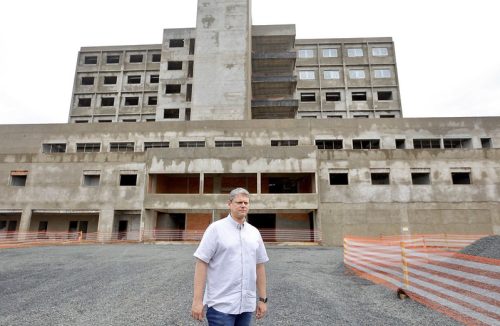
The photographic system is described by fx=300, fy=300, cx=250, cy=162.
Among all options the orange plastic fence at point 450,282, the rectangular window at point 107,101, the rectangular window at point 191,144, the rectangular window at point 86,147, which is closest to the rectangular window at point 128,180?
the rectangular window at point 86,147

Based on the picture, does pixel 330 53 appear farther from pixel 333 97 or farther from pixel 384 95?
pixel 384 95

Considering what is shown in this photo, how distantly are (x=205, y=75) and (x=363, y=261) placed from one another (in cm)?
3065

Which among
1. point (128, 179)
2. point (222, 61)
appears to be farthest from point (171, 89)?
point (128, 179)

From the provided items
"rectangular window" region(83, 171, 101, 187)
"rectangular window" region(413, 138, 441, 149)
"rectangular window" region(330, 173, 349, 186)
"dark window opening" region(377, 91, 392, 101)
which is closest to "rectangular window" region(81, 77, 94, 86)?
"rectangular window" region(83, 171, 101, 187)

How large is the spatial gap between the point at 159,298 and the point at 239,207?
5.15 meters

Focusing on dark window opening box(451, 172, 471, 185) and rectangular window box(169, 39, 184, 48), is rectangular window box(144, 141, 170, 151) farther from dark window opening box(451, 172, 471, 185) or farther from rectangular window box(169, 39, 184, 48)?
dark window opening box(451, 172, 471, 185)

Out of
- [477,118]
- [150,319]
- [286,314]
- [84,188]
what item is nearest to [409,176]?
[477,118]

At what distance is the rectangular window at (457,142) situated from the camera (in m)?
29.0

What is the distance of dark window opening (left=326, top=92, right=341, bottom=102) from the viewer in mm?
43188

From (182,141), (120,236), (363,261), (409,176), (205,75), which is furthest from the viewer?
(205,75)

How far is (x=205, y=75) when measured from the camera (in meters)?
36.2

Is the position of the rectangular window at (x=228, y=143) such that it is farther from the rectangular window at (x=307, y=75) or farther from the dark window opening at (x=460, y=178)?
the rectangular window at (x=307, y=75)

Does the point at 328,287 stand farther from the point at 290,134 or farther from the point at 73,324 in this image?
the point at 290,134

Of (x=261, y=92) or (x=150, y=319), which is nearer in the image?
(x=150, y=319)
